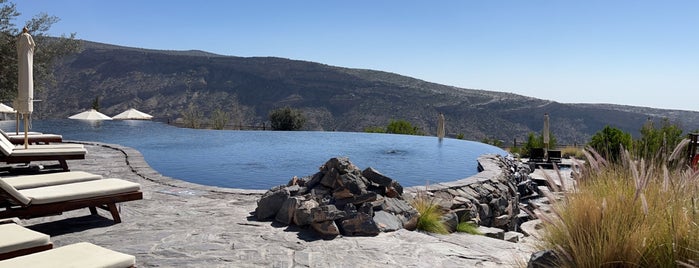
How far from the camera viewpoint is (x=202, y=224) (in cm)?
468

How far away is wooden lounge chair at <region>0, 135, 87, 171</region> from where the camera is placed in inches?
247

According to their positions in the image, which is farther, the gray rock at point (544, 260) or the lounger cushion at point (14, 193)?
the lounger cushion at point (14, 193)

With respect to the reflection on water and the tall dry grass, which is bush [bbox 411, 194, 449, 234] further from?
the reflection on water

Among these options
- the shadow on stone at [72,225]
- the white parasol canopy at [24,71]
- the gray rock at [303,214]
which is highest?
the white parasol canopy at [24,71]

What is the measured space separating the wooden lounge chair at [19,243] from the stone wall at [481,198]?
12.5ft

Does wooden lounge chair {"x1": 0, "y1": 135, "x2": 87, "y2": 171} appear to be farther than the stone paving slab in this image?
Yes

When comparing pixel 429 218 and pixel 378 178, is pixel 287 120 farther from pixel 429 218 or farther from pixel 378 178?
pixel 429 218

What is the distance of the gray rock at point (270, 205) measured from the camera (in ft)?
16.4

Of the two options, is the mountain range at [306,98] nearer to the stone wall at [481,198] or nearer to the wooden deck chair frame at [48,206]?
the stone wall at [481,198]

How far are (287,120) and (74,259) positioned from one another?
23.6 m

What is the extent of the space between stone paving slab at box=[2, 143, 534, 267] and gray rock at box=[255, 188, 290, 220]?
0.12 metres

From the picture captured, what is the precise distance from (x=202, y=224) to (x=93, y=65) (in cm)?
5667

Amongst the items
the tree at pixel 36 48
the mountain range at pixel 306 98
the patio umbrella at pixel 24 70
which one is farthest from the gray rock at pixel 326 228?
→ the mountain range at pixel 306 98

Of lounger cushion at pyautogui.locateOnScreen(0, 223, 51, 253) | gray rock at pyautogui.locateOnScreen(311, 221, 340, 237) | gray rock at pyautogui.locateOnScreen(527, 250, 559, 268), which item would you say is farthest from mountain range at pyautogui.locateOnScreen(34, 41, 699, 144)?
lounger cushion at pyautogui.locateOnScreen(0, 223, 51, 253)
